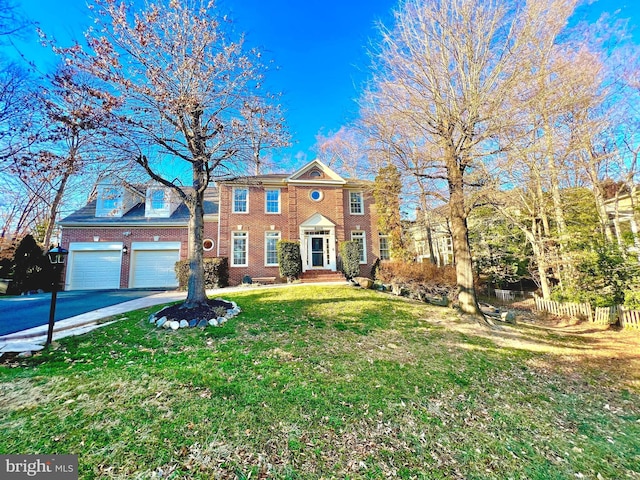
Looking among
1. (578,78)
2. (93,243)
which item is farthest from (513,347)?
(93,243)

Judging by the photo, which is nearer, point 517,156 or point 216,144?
point 216,144

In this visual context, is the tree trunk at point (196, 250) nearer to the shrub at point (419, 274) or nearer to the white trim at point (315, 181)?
the white trim at point (315, 181)

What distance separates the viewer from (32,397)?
3.00 meters

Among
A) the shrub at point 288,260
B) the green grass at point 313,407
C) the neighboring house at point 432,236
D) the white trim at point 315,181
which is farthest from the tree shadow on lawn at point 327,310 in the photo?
the white trim at point 315,181

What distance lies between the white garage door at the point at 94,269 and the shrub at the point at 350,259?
11.7m

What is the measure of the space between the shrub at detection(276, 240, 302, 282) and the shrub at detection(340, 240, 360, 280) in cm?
257

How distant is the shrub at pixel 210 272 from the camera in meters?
12.4

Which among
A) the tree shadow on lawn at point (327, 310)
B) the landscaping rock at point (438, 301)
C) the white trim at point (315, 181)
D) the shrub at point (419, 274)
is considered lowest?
the landscaping rock at point (438, 301)

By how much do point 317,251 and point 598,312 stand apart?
1137 centimetres

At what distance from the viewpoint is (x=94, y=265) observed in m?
13.9

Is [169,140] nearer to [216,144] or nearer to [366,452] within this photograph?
[216,144]

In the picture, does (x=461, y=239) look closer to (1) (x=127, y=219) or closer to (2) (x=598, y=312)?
(2) (x=598, y=312)

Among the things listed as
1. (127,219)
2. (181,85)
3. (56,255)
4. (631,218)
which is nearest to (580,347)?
(631,218)

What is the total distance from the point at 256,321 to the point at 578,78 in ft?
39.6
